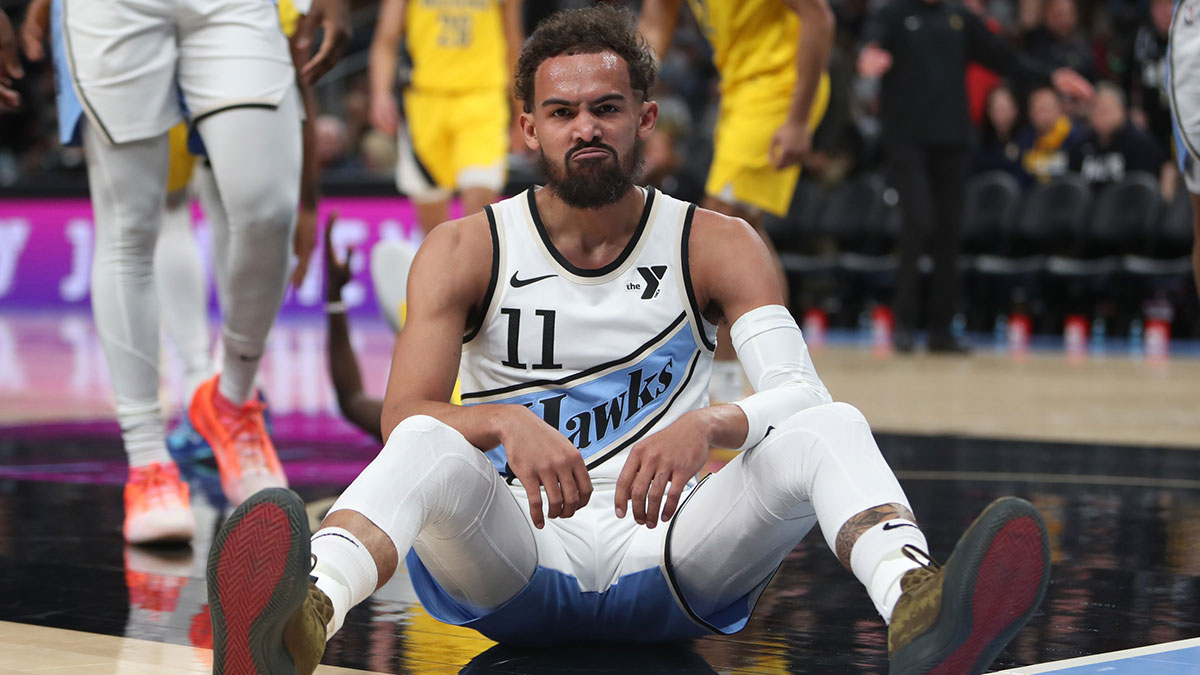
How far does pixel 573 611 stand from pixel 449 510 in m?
0.41

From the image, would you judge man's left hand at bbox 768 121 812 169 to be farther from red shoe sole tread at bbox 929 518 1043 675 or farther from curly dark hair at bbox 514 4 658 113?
red shoe sole tread at bbox 929 518 1043 675

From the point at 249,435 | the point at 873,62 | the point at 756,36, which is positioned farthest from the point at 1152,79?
the point at 249,435

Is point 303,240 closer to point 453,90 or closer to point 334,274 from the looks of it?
point 334,274

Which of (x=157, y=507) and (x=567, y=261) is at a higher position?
(x=567, y=261)

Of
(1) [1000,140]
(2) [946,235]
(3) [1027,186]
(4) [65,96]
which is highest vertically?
(4) [65,96]

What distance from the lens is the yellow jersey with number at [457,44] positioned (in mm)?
7441

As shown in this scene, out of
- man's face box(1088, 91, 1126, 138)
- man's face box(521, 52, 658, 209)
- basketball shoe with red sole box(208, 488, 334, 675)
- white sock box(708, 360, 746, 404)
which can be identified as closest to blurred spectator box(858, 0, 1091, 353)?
man's face box(1088, 91, 1126, 138)

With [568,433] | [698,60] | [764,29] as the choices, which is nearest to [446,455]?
[568,433]

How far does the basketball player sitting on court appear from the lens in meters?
1.94

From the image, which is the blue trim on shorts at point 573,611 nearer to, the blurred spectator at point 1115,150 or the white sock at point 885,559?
the white sock at point 885,559

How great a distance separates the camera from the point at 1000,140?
11.5m

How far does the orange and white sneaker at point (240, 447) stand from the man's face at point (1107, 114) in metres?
7.78

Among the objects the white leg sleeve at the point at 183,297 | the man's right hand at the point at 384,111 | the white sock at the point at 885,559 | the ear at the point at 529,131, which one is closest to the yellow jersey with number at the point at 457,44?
the man's right hand at the point at 384,111

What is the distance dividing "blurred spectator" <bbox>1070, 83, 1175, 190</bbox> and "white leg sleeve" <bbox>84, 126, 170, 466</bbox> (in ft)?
26.6
